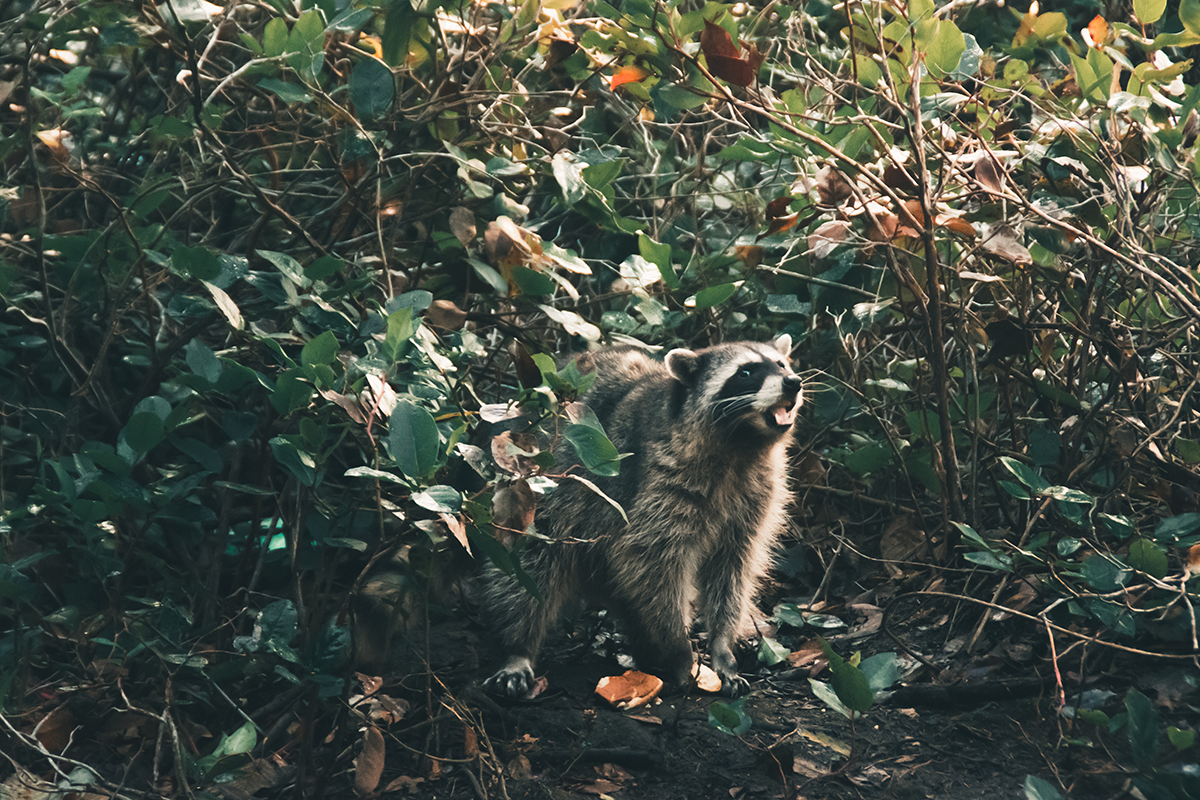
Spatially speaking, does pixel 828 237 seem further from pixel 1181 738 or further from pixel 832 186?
pixel 1181 738

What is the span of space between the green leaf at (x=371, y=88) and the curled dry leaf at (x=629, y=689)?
1937 mm

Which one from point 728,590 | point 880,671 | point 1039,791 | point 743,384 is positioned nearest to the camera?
point 1039,791

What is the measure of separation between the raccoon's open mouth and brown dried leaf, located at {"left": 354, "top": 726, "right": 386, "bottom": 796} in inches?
68.1

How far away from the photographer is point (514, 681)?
3.12m

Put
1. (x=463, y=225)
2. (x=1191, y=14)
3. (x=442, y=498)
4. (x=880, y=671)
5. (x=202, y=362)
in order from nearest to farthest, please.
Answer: (x=442, y=498)
(x=880, y=671)
(x=202, y=362)
(x=1191, y=14)
(x=463, y=225)

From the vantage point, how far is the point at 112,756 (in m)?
2.45

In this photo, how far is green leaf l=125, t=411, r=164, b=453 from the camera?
2398mm

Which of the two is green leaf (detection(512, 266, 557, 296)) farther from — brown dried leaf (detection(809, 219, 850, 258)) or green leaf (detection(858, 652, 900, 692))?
green leaf (detection(858, 652, 900, 692))

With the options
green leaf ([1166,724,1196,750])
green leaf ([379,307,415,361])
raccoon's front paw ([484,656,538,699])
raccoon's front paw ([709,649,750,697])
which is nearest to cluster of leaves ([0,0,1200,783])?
green leaf ([379,307,415,361])

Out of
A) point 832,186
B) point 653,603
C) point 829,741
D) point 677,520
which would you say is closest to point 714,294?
point 832,186

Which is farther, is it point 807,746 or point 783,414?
point 783,414

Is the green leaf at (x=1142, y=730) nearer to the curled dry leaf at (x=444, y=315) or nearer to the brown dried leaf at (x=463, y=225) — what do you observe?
the curled dry leaf at (x=444, y=315)

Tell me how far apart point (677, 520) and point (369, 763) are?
1.46m

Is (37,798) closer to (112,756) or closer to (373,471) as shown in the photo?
(112,756)
